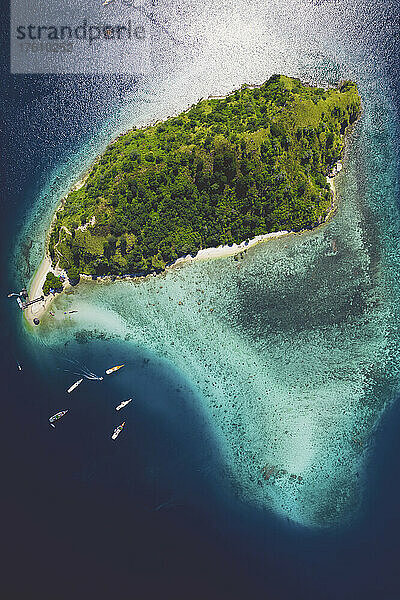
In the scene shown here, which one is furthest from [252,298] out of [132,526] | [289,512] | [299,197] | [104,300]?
[132,526]

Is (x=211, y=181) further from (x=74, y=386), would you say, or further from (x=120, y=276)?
(x=74, y=386)

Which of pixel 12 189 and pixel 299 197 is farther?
pixel 12 189

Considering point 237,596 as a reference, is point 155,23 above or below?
above

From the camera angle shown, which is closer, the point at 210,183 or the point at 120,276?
the point at 210,183

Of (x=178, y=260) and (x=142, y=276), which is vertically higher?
(x=178, y=260)

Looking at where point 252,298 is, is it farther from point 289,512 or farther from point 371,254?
point 289,512

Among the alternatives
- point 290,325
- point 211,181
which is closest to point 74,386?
point 290,325
